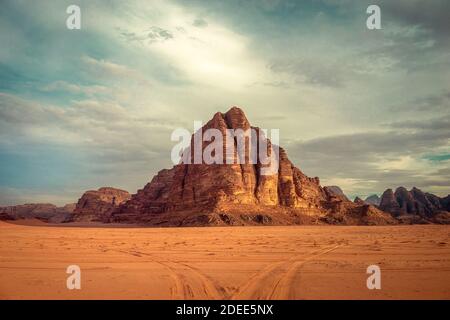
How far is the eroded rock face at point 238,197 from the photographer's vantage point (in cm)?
7950

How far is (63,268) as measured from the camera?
37.3ft

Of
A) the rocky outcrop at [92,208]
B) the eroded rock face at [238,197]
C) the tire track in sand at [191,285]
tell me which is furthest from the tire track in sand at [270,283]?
the rocky outcrop at [92,208]

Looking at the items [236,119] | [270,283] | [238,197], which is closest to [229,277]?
[270,283]

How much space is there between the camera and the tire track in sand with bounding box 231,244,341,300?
750 cm

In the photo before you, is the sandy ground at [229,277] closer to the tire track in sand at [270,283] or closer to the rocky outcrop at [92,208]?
the tire track in sand at [270,283]

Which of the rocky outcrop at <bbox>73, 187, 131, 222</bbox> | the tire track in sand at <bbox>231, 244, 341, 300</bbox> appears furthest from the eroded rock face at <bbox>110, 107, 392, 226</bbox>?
the tire track in sand at <bbox>231, 244, 341, 300</bbox>

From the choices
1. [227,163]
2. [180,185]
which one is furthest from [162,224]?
[227,163]

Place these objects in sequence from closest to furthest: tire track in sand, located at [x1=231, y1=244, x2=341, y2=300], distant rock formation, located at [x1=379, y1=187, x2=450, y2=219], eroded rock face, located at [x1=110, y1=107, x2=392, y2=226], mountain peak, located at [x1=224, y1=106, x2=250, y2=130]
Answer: tire track in sand, located at [x1=231, y1=244, x2=341, y2=300]
eroded rock face, located at [x1=110, y1=107, x2=392, y2=226]
mountain peak, located at [x1=224, y1=106, x2=250, y2=130]
distant rock formation, located at [x1=379, y1=187, x2=450, y2=219]

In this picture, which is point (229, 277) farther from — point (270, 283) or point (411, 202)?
point (411, 202)

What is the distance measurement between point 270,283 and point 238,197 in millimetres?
76573

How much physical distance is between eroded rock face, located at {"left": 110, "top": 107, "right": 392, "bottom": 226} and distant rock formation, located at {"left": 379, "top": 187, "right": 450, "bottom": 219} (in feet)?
211

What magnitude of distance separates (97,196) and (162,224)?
9242 cm

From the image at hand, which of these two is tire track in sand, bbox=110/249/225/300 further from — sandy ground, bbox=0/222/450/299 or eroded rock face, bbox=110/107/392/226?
eroded rock face, bbox=110/107/392/226

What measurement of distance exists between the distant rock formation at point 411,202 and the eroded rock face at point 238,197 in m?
64.3
